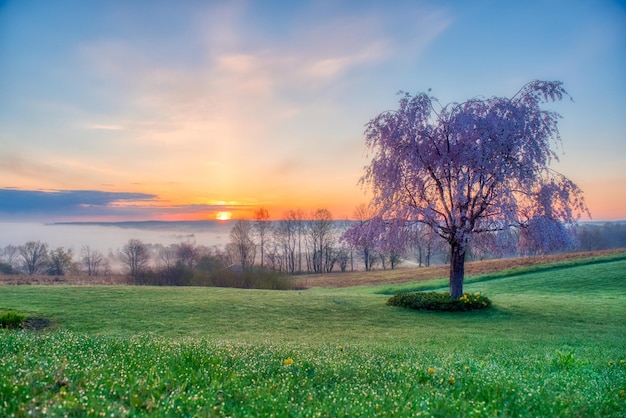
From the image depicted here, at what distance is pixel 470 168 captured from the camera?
22516mm

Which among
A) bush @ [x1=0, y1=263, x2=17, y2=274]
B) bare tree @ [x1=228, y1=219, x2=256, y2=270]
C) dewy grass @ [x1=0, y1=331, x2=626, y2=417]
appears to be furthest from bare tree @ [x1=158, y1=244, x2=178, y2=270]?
dewy grass @ [x1=0, y1=331, x2=626, y2=417]

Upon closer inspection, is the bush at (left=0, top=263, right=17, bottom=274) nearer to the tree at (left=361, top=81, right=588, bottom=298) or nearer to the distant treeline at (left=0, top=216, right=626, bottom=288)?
the distant treeline at (left=0, top=216, right=626, bottom=288)

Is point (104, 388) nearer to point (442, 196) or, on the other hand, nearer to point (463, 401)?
point (463, 401)

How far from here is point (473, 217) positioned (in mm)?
23250

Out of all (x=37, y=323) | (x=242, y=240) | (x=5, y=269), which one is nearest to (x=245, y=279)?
(x=242, y=240)

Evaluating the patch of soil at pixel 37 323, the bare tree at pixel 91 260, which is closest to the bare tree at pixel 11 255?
the bare tree at pixel 91 260

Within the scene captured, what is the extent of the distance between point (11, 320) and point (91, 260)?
77202 mm

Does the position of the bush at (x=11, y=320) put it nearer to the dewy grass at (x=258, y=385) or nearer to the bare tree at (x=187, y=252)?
the dewy grass at (x=258, y=385)

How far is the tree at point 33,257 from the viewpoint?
77.2 m

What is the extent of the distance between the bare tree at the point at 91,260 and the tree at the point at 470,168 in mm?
78230

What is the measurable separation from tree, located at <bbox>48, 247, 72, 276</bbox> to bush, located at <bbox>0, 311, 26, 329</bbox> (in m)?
66.4

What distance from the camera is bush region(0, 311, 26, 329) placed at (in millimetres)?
15867

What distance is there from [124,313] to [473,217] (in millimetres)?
19403

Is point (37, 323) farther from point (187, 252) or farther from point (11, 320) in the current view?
point (187, 252)
